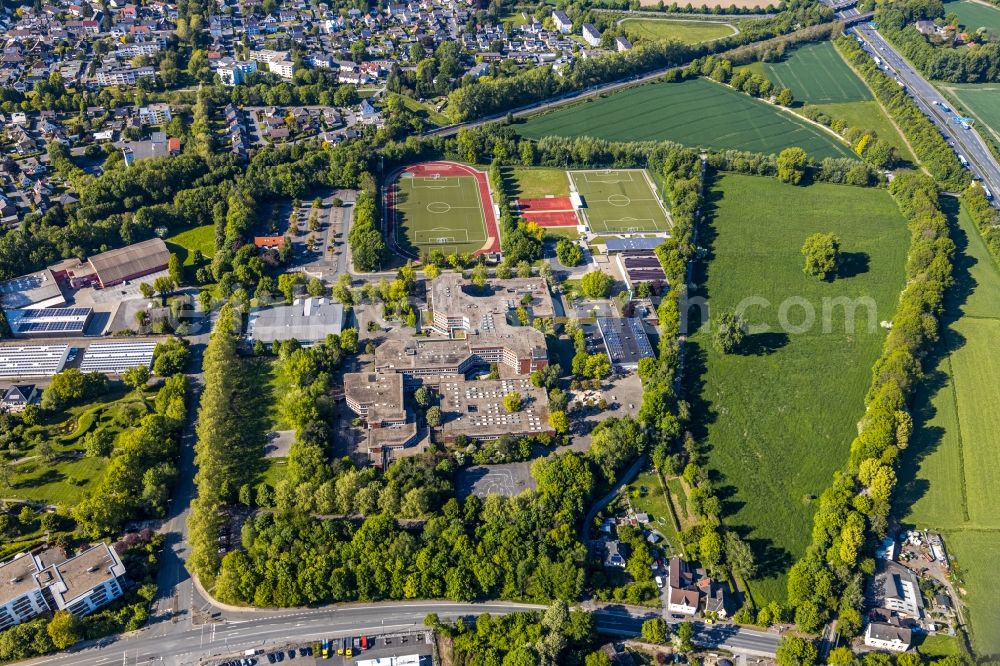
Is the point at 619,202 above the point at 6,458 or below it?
above

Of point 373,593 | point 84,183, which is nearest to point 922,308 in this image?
point 373,593

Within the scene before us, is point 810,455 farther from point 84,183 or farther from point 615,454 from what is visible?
point 84,183

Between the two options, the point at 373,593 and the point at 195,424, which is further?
the point at 195,424

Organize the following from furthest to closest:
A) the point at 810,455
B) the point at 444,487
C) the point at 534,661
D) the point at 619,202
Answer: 1. the point at 619,202
2. the point at 810,455
3. the point at 444,487
4. the point at 534,661

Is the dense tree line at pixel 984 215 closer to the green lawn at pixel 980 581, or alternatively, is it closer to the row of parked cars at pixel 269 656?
the green lawn at pixel 980 581

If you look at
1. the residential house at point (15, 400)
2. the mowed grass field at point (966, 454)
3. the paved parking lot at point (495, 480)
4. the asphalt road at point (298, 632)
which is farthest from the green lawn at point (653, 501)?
the residential house at point (15, 400)

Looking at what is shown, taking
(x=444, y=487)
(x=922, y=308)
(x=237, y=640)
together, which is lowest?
(x=237, y=640)
